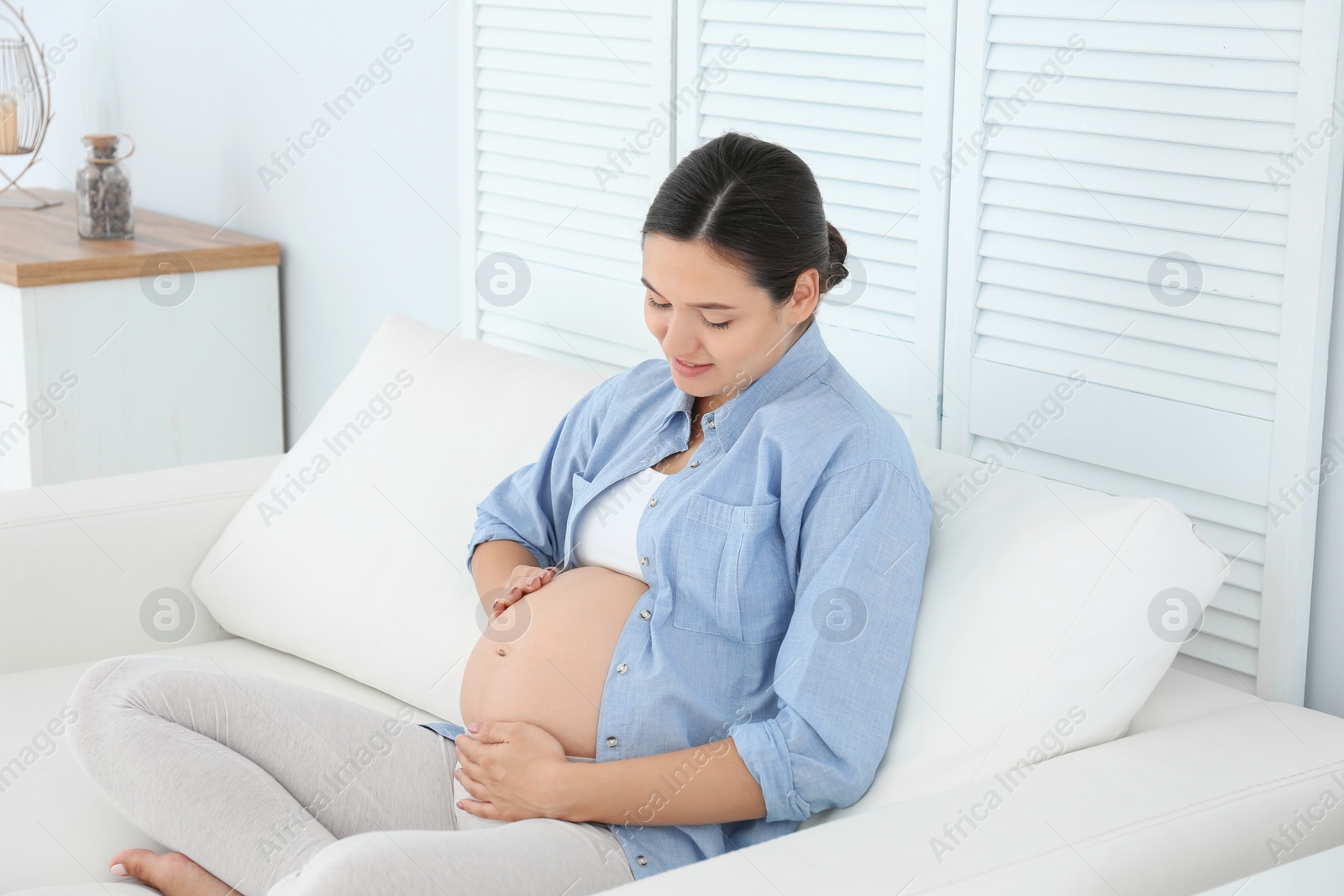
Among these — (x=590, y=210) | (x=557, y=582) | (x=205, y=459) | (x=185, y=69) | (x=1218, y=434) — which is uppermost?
(x=185, y=69)

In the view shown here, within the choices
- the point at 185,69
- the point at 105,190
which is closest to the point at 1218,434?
the point at 105,190

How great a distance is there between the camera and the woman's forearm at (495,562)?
144 centimetres

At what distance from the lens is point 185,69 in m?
2.95

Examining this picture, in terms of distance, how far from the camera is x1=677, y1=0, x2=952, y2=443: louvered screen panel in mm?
1539

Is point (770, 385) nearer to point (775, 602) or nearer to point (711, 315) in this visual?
point (711, 315)

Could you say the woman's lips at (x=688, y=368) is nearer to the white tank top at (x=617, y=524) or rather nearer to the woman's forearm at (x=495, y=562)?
the white tank top at (x=617, y=524)

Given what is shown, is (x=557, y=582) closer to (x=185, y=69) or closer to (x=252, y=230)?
(x=252, y=230)

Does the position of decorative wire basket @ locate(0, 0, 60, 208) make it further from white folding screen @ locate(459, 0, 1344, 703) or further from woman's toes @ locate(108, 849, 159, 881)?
woman's toes @ locate(108, 849, 159, 881)

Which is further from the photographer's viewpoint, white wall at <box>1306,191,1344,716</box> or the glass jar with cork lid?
the glass jar with cork lid

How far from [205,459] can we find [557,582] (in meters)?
1.56

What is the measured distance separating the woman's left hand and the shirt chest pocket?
0.16 metres

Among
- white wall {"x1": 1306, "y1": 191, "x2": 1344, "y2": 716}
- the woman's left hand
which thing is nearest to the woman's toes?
the woman's left hand

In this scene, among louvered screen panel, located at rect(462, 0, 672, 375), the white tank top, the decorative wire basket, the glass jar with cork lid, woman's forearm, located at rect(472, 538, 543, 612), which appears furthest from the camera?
the decorative wire basket

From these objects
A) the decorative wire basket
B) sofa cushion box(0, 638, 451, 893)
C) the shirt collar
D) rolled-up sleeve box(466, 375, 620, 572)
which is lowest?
sofa cushion box(0, 638, 451, 893)
